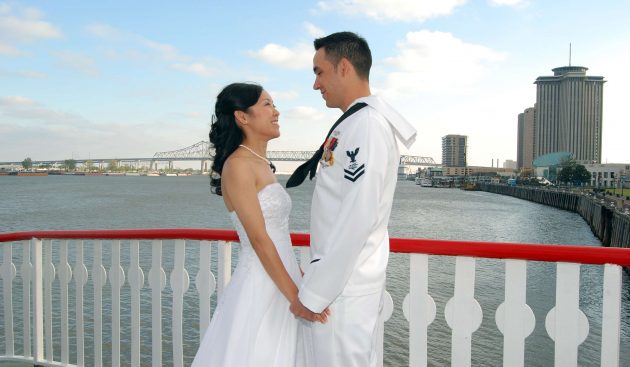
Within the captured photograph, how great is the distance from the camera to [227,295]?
216 centimetres

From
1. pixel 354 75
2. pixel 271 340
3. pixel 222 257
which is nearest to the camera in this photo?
pixel 354 75

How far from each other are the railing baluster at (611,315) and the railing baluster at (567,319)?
77mm

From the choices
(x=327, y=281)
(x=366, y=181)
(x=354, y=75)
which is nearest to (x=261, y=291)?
(x=327, y=281)

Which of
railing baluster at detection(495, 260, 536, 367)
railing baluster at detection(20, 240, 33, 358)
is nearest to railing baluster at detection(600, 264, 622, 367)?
railing baluster at detection(495, 260, 536, 367)

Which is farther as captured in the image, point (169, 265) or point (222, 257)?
point (169, 265)

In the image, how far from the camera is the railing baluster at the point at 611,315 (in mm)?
1970

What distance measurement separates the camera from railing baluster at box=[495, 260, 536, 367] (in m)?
2.13

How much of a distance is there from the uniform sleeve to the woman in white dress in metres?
0.31

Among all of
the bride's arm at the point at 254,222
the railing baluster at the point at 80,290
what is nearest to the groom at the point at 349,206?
the bride's arm at the point at 254,222

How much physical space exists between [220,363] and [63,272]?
5.82 feet

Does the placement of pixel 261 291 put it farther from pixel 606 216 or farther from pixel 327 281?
pixel 606 216

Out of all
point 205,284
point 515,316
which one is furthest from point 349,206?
point 205,284

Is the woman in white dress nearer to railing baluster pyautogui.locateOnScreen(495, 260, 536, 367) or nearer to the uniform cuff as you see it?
the uniform cuff

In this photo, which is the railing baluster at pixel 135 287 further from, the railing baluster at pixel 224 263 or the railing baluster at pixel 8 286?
the railing baluster at pixel 8 286
